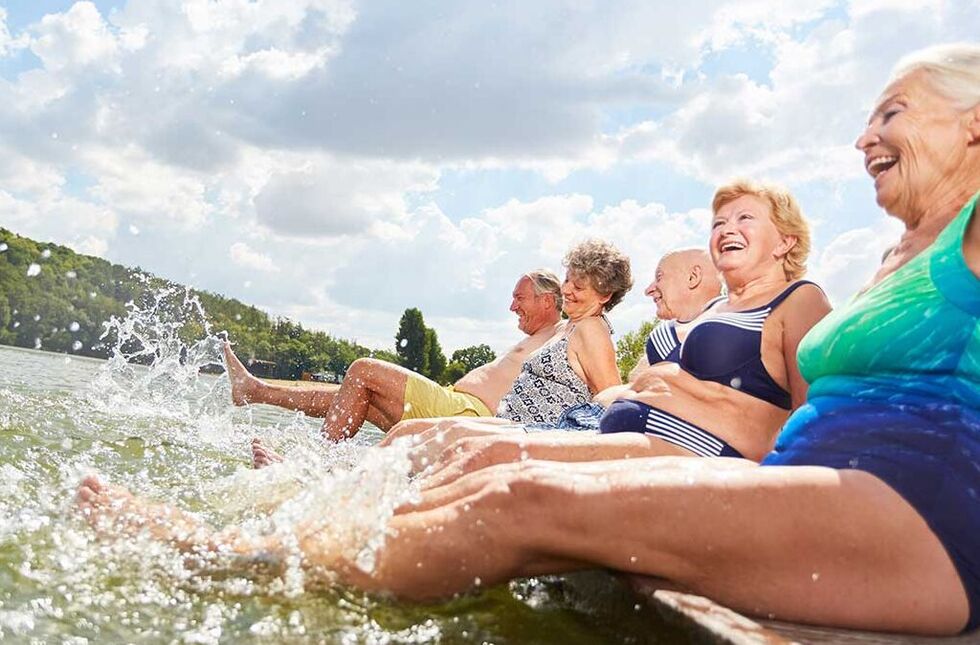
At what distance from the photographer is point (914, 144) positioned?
96.8 inches

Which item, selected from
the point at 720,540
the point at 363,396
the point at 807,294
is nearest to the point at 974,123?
the point at 807,294

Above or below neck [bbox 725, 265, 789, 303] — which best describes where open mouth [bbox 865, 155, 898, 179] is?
above

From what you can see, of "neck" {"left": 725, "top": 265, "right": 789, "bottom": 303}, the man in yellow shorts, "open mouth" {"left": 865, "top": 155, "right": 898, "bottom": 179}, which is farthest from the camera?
the man in yellow shorts

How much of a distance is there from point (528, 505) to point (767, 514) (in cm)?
55

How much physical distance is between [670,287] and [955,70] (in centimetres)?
296

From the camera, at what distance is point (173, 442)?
610cm

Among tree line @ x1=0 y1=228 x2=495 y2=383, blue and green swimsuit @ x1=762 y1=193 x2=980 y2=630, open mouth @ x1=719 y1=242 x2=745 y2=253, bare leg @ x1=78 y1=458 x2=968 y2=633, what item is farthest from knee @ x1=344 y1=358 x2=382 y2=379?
tree line @ x1=0 y1=228 x2=495 y2=383

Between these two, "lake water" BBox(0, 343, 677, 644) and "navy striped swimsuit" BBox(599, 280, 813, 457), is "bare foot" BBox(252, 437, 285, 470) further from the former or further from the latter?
A: "navy striped swimsuit" BBox(599, 280, 813, 457)

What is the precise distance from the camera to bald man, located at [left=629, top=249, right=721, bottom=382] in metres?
5.23

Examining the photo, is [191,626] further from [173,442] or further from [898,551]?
[173,442]

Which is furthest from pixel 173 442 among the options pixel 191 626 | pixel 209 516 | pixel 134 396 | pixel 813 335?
pixel 813 335

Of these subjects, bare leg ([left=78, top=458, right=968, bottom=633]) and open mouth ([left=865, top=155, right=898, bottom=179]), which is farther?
open mouth ([left=865, top=155, right=898, bottom=179])

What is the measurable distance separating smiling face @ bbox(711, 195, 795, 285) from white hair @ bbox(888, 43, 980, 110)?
1277 millimetres

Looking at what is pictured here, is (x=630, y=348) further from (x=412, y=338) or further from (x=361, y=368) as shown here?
(x=412, y=338)
